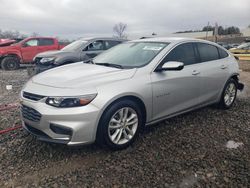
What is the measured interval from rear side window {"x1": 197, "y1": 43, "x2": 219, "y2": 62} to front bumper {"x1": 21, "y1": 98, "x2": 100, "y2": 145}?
98.7 inches

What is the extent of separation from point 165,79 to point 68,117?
1580 mm

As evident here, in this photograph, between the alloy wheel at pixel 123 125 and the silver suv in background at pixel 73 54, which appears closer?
the alloy wheel at pixel 123 125

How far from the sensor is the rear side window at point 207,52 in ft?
14.7

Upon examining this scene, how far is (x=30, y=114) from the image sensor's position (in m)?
3.10

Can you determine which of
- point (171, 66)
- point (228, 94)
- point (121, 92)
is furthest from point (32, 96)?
point (228, 94)

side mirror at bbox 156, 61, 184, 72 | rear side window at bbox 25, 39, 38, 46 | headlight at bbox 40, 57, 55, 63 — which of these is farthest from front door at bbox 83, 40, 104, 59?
rear side window at bbox 25, 39, 38, 46

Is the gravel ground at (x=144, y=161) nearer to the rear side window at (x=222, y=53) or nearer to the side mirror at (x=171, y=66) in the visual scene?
the side mirror at (x=171, y=66)

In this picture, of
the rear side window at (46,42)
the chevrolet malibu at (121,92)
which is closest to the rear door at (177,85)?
the chevrolet malibu at (121,92)

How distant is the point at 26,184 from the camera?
263 centimetres

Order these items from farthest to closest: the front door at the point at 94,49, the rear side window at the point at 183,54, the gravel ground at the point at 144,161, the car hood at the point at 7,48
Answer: the car hood at the point at 7,48
the front door at the point at 94,49
the rear side window at the point at 183,54
the gravel ground at the point at 144,161

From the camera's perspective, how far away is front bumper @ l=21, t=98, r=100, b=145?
2859 millimetres

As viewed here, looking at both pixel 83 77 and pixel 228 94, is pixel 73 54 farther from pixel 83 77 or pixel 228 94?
pixel 228 94

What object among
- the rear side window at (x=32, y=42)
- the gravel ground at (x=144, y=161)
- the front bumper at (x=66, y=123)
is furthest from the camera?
the rear side window at (x=32, y=42)

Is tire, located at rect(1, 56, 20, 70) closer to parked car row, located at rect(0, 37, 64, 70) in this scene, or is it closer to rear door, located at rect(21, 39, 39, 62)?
parked car row, located at rect(0, 37, 64, 70)
